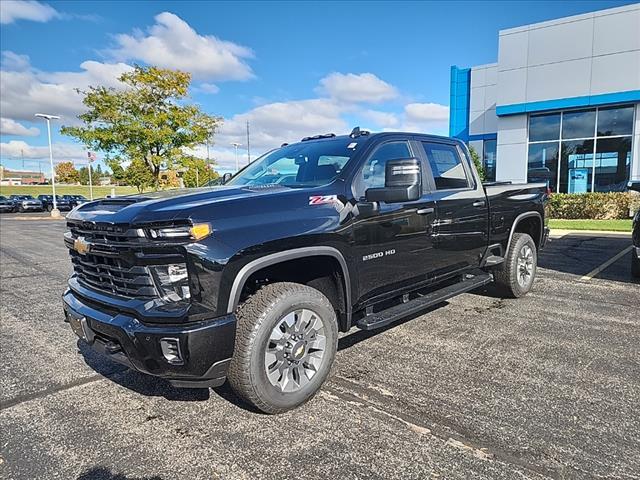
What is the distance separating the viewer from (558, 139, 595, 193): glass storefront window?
1864cm

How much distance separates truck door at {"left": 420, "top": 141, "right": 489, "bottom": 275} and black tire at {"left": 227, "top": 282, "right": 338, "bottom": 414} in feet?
5.76

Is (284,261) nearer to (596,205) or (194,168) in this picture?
(596,205)

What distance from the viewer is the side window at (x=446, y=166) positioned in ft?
14.8

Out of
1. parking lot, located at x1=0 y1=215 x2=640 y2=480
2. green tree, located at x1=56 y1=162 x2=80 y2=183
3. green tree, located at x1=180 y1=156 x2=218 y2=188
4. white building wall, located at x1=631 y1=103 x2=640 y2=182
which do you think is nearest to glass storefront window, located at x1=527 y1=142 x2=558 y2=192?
white building wall, located at x1=631 y1=103 x2=640 y2=182

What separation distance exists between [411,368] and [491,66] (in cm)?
2492

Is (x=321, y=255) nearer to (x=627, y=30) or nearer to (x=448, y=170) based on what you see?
(x=448, y=170)

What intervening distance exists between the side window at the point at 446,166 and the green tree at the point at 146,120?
749 inches

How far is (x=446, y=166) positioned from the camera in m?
4.73

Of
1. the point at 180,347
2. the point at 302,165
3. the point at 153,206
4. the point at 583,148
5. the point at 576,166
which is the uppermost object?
the point at 583,148

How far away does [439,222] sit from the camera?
431 cm

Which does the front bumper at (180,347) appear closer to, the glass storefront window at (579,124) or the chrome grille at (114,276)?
the chrome grille at (114,276)

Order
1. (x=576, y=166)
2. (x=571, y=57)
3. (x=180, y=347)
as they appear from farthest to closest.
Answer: (x=576, y=166)
(x=571, y=57)
(x=180, y=347)

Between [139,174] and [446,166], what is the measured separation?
783 inches

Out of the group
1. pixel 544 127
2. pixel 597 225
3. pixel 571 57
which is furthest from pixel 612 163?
pixel 597 225
